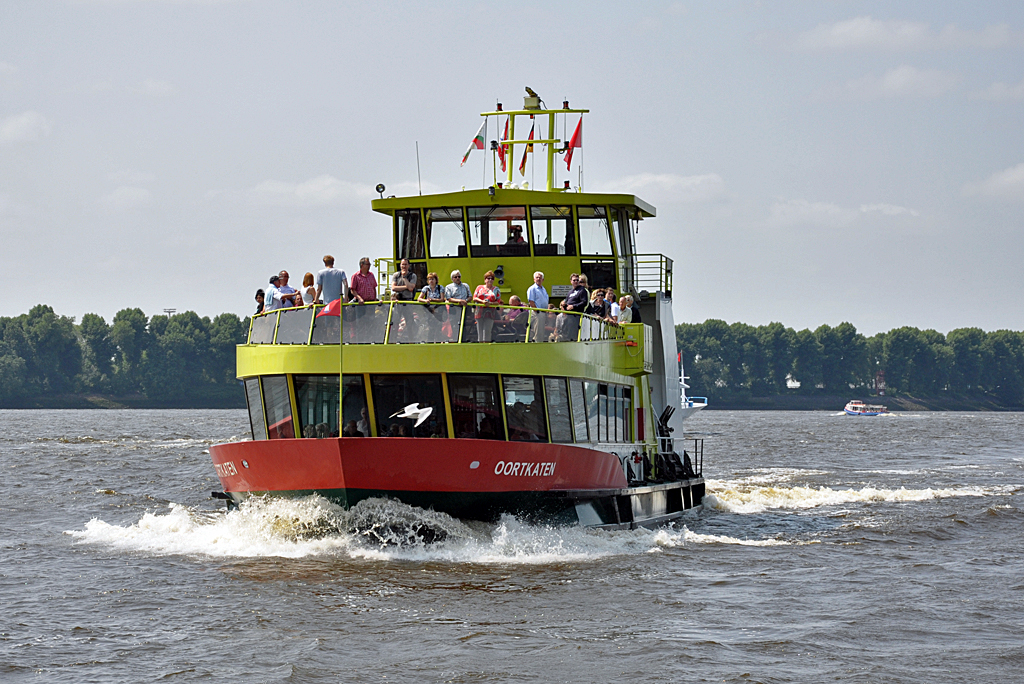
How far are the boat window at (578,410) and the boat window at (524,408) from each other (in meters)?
0.73

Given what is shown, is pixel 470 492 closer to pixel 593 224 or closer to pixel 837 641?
pixel 837 641

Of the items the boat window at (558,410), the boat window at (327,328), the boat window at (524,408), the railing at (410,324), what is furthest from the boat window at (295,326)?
the boat window at (558,410)

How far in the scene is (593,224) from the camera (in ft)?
73.1

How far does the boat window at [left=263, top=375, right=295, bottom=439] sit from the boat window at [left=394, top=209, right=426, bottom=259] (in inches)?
220

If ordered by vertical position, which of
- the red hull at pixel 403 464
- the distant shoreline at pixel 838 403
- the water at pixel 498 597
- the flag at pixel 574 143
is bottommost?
the distant shoreline at pixel 838 403

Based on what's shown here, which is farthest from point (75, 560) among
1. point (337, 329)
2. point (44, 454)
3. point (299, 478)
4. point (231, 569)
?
point (44, 454)

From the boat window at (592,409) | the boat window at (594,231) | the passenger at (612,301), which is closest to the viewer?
the boat window at (592,409)

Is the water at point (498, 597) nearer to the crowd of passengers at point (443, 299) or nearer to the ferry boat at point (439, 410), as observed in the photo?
the ferry boat at point (439, 410)

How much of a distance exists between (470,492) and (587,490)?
2.46 metres

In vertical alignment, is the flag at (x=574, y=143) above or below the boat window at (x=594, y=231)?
above

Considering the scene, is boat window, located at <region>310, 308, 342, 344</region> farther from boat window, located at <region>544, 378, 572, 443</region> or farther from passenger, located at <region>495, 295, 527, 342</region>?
boat window, located at <region>544, 378, 572, 443</region>

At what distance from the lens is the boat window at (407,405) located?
53.0ft

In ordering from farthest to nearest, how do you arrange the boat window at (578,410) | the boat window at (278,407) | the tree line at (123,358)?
the tree line at (123,358) → the boat window at (578,410) → the boat window at (278,407)

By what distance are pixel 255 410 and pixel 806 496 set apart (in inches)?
675
